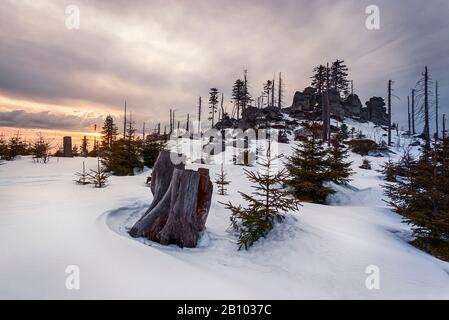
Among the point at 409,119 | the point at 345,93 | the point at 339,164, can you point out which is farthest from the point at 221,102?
the point at 339,164

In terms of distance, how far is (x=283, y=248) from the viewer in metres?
5.62

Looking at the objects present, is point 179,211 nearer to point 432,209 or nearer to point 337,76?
point 432,209

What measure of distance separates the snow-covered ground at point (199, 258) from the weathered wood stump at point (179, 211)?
0.32m

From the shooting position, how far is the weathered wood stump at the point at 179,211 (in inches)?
221

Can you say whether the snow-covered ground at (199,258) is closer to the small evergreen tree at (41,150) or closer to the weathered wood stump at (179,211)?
the weathered wood stump at (179,211)

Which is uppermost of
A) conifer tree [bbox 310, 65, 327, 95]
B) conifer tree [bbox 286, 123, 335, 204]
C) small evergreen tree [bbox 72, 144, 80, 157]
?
conifer tree [bbox 310, 65, 327, 95]

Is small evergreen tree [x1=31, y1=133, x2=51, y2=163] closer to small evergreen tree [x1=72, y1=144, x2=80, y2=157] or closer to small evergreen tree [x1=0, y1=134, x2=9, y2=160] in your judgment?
small evergreen tree [x1=0, y1=134, x2=9, y2=160]

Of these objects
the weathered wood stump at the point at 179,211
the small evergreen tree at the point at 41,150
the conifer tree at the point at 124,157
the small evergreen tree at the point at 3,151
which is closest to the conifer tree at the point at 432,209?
the weathered wood stump at the point at 179,211

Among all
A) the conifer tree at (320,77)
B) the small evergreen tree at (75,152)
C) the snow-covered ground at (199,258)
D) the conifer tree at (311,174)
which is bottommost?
the snow-covered ground at (199,258)

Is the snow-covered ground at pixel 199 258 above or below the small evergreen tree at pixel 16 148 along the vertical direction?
below

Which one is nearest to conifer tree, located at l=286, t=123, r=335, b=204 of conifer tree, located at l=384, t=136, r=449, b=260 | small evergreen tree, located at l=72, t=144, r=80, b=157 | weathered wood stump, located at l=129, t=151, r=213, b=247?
conifer tree, located at l=384, t=136, r=449, b=260

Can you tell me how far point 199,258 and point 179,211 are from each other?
1.26 meters

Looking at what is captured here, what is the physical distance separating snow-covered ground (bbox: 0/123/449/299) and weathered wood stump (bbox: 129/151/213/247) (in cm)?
32

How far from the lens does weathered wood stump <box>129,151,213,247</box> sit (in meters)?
5.61
